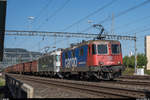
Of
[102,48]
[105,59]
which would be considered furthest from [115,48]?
[105,59]

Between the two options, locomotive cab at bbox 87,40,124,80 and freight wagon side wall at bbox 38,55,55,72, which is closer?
locomotive cab at bbox 87,40,124,80

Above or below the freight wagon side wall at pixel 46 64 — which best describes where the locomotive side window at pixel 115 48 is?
above

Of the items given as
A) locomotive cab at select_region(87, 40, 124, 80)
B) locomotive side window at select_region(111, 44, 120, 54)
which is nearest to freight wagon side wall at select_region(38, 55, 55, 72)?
locomotive cab at select_region(87, 40, 124, 80)

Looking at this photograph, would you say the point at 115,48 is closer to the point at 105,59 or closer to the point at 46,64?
the point at 105,59

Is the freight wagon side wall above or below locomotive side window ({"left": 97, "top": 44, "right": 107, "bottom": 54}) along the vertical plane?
below

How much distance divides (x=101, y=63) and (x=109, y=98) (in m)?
7.67

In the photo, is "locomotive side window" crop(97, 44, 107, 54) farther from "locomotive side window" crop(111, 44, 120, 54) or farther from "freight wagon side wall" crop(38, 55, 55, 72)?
"freight wagon side wall" crop(38, 55, 55, 72)

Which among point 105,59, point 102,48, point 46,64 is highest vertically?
point 102,48

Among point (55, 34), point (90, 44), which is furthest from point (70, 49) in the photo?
point (55, 34)

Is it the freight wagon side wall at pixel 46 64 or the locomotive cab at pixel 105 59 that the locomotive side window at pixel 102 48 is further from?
the freight wagon side wall at pixel 46 64

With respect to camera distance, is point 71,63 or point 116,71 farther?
point 71,63

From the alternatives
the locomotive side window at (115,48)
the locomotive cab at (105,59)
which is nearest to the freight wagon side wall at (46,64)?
the locomotive cab at (105,59)

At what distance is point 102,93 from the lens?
37.1 feet

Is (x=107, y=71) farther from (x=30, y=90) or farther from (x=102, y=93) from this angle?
(x=30, y=90)
